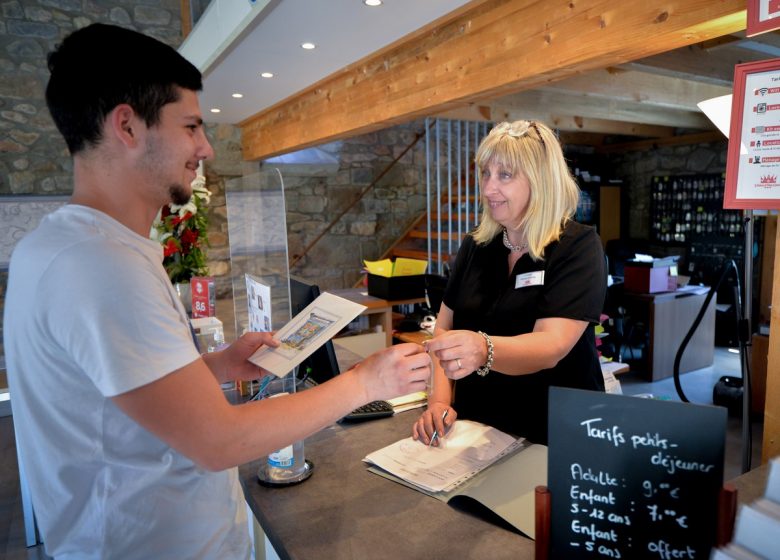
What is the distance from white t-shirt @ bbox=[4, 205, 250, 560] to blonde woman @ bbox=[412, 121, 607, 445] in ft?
2.20

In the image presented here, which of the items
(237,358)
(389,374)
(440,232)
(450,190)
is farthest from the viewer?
(450,190)

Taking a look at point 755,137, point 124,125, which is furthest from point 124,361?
point 755,137

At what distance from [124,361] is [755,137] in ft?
5.16

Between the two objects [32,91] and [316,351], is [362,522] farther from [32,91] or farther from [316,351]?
[32,91]

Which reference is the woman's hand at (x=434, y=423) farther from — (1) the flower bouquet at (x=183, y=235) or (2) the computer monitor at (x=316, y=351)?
(1) the flower bouquet at (x=183, y=235)

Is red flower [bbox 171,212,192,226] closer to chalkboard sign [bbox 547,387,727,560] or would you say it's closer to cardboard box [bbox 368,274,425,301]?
cardboard box [bbox 368,274,425,301]

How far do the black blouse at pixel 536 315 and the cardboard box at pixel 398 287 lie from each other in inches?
100

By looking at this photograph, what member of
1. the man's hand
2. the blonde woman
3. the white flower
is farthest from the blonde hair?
the white flower

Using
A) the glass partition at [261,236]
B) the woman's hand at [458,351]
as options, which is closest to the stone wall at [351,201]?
the glass partition at [261,236]

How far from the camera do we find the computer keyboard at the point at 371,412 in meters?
1.58

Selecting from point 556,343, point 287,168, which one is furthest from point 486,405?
point 287,168

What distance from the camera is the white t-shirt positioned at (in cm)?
70

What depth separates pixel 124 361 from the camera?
0.69 m

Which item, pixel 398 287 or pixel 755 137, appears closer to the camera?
pixel 755 137
